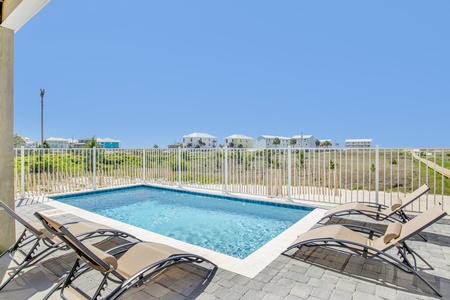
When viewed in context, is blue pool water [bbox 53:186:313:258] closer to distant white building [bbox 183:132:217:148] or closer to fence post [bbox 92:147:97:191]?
fence post [bbox 92:147:97:191]

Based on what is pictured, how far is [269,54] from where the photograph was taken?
22.0 meters

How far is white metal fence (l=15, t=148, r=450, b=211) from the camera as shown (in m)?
6.59

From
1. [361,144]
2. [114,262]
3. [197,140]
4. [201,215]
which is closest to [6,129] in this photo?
[114,262]

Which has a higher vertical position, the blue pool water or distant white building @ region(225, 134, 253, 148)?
distant white building @ region(225, 134, 253, 148)

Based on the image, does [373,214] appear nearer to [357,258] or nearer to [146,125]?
[357,258]

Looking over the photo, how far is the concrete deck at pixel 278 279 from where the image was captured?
2.65 m

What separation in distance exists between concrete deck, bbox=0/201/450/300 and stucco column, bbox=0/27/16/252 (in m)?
0.44

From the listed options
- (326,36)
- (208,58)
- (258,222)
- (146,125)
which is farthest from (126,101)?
(258,222)

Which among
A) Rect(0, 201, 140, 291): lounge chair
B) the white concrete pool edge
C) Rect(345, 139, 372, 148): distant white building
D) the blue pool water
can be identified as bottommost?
the blue pool water

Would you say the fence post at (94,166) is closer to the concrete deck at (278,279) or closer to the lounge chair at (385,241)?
the concrete deck at (278,279)

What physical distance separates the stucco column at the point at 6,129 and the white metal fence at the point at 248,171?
5.13 m

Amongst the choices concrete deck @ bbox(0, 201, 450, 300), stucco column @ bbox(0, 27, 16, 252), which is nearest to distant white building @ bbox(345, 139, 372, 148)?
concrete deck @ bbox(0, 201, 450, 300)

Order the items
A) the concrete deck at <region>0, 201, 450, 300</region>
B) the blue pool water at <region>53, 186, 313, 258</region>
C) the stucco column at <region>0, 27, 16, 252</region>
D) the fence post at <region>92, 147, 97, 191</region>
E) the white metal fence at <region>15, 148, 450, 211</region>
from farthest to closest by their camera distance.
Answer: the fence post at <region>92, 147, 97, 191</region> < the white metal fence at <region>15, 148, 450, 211</region> < the blue pool water at <region>53, 186, 313, 258</region> < the stucco column at <region>0, 27, 16, 252</region> < the concrete deck at <region>0, 201, 450, 300</region>

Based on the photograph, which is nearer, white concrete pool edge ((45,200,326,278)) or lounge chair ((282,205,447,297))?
lounge chair ((282,205,447,297))
